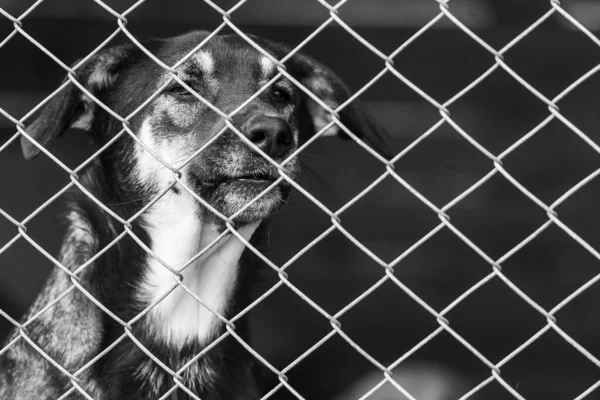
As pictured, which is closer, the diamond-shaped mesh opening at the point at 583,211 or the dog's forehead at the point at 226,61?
the dog's forehead at the point at 226,61

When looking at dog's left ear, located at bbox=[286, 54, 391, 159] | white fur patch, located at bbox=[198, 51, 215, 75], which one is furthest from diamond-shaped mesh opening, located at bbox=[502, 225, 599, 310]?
white fur patch, located at bbox=[198, 51, 215, 75]

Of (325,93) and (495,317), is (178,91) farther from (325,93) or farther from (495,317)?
(495,317)

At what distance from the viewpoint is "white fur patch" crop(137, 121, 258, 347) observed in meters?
3.09

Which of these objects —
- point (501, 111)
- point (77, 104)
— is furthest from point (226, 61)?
point (501, 111)

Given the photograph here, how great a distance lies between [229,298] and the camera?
3297 mm

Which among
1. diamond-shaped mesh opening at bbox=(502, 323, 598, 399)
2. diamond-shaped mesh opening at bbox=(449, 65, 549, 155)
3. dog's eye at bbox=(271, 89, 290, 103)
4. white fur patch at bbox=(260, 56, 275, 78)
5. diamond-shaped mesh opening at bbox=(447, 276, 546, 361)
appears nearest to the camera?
white fur patch at bbox=(260, 56, 275, 78)

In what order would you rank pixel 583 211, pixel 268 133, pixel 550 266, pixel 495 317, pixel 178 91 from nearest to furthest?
pixel 268 133 → pixel 178 91 → pixel 495 317 → pixel 583 211 → pixel 550 266

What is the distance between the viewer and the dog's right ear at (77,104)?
2.84 m

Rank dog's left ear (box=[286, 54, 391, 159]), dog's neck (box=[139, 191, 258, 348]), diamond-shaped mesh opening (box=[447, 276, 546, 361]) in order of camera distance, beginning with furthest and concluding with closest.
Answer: diamond-shaped mesh opening (box=[447, 276, 546, 361]) → dog's left ear (box=[286, 54, 391, 159]) → dog's neck (box=[139, 191, 258, 348])

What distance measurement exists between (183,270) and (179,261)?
66mm

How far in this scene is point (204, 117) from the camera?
311cm

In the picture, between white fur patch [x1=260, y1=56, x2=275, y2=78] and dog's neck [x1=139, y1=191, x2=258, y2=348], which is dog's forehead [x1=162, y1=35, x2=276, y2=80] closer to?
white fur patch [x1=260, y1=56, x2=275, y2=78]

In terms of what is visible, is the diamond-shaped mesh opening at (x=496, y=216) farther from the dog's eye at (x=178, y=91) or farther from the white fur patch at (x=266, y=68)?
the dog's eye at (x=178, y=91)

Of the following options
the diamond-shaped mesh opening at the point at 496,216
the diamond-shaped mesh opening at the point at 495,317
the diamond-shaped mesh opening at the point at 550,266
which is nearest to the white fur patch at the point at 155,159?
the diamond-shaped mesh opening at the point at 495,317
